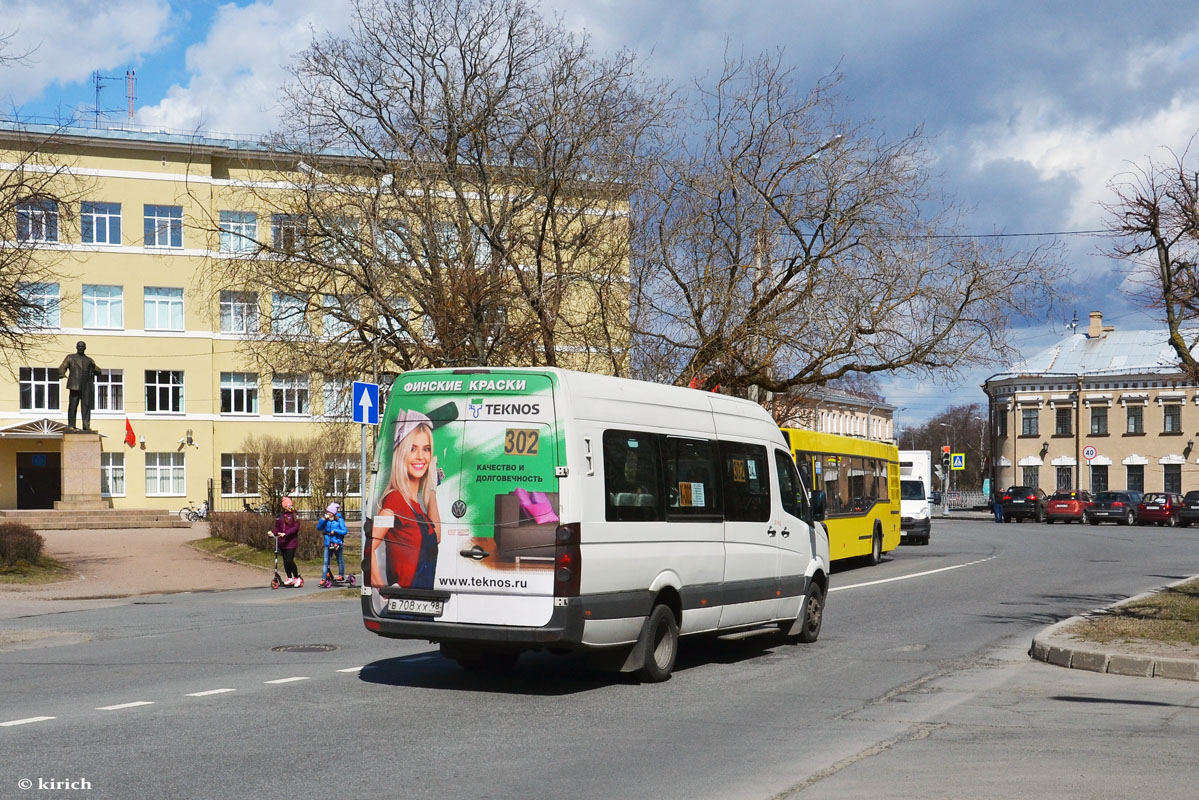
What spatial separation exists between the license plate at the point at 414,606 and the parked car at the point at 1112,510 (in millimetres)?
55849

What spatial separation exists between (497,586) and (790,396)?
2376 centimetres

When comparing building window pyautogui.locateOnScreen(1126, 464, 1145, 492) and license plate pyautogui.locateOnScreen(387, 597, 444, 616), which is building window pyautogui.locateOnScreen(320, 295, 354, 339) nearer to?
license plate pyautogui.locateOnScreen(387, 597, 444, 616)

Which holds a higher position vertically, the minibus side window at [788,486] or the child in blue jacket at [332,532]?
the minibus side window at [788,486]

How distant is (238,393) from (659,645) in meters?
52.4

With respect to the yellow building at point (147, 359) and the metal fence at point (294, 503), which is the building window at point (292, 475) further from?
the yellow building at point (147, 359)

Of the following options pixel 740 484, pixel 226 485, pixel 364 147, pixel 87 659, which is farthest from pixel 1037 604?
pixel 226 485

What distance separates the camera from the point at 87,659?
1304 centimetres

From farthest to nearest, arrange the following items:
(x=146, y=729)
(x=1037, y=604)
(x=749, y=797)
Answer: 1. (x=1037, y=604)
2. (x=146, y=729)
3. (x=749, y=797)

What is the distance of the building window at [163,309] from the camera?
58.7 metres

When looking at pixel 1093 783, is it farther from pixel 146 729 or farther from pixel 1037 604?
pixel 1037 604

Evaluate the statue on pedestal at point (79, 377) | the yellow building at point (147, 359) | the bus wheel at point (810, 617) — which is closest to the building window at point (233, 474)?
the yellow building at point (147, 359)

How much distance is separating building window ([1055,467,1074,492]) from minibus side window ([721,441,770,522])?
81.6 m

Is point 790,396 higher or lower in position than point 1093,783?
higher

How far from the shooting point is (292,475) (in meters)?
42.5
